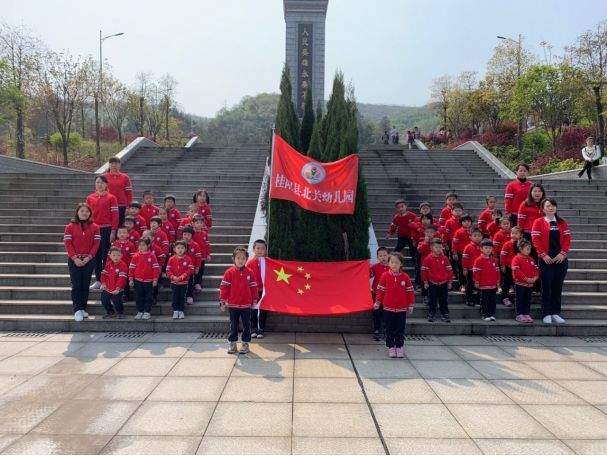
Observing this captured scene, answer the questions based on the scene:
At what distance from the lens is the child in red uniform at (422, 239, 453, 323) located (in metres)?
7.01

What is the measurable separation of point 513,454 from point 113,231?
690cm

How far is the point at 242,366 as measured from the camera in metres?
5.50

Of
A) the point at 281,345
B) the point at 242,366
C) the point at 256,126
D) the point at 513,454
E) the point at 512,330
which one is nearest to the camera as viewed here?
the point at 513,454

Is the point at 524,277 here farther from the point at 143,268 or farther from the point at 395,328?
the point at 143,268

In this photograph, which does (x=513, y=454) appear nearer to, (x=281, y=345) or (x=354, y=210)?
(x=281, y=345)

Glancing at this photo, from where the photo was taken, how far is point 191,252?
747 cm

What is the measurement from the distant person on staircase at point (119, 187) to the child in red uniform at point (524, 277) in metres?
7.01

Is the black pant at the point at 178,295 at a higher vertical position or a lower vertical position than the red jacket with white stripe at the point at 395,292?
lower

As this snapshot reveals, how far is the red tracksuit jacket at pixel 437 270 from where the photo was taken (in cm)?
701

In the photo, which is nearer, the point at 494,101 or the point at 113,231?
the point at 113,231

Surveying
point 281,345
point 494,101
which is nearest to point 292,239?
point 281,345

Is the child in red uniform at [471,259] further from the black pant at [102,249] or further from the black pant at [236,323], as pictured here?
the black pant at [102,249]

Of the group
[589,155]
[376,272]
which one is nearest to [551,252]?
[376,272]

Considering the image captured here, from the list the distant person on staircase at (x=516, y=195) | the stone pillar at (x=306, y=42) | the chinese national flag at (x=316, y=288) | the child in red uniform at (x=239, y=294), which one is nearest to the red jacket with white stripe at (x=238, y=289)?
the child in red uniform at (x=239, y=294)
